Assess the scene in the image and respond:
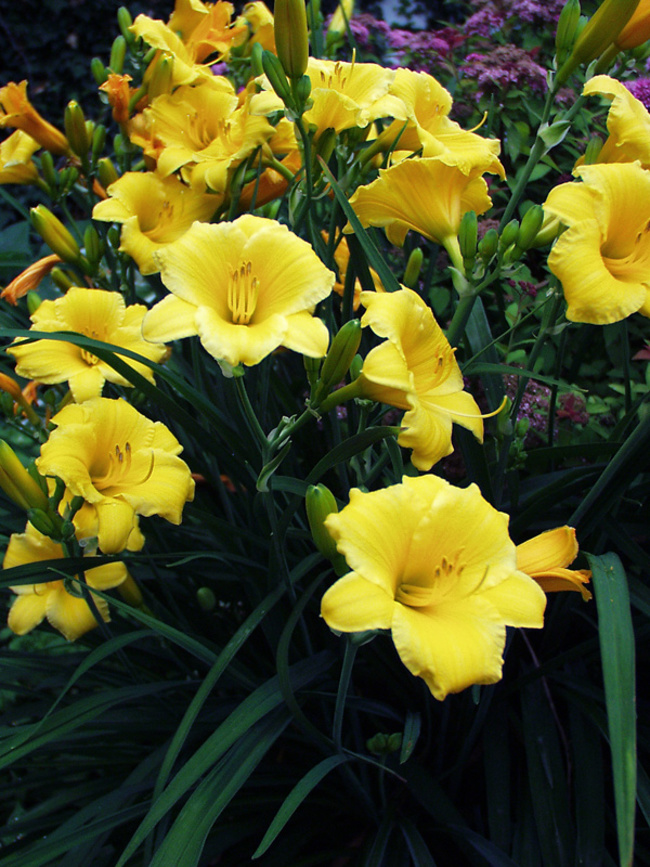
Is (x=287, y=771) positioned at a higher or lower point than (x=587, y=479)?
lower

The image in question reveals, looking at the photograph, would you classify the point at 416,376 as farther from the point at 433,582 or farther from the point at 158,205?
the point at 158,205

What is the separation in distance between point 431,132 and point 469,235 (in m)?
0.30

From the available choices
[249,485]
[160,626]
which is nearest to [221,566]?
[249,485]

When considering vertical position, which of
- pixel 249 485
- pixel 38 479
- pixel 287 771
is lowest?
pixel 287 771

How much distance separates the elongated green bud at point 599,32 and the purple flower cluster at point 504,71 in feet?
2.22

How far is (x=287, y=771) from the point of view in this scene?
1157 mm

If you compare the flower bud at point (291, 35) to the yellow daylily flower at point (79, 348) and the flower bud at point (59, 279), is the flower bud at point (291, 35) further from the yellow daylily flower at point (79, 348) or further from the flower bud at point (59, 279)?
the flower bud at point (59, 279)

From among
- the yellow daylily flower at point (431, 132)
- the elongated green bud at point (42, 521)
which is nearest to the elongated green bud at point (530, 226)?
the yellow daylily flower at point (431, 132)

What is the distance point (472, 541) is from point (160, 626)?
1.36 ft

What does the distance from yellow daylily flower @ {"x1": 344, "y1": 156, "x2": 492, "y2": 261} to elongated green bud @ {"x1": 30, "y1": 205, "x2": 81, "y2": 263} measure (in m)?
0.54

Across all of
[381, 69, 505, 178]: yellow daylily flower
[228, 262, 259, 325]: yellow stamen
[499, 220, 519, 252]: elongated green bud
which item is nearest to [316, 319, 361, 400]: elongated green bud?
[228, 262, 259, 325]: yellow stamen

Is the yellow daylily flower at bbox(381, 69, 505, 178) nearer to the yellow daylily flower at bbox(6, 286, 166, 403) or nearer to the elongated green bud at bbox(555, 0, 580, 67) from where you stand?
the elongated green bud at bbox(555, 0, 580, 67)

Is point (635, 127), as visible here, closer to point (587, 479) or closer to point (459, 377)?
point (459, 377)

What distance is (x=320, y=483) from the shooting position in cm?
117
